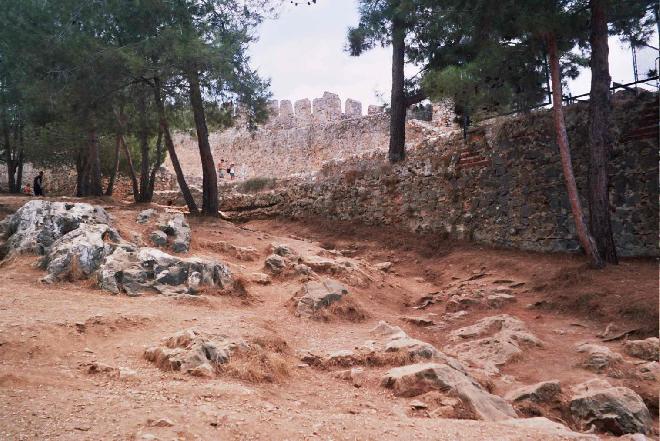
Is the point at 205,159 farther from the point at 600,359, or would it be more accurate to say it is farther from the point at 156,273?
the point at 600,359

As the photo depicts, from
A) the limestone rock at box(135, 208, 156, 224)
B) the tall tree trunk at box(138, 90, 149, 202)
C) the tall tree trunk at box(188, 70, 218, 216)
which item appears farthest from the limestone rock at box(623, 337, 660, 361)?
the tall tree trunk at box(138, 90, 149, 202)

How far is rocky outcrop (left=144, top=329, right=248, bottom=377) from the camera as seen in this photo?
187 inches

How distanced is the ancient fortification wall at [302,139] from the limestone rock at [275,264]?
16.3 m

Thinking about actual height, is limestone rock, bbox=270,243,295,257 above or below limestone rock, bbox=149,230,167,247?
below

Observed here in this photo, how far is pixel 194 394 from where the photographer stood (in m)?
4.18

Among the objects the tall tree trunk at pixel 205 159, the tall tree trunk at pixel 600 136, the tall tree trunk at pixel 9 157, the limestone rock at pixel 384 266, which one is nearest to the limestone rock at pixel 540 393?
the tall tree trunk at pixel 600 136

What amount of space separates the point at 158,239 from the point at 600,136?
772 cm

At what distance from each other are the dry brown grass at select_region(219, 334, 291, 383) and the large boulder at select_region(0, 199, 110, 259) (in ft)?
15.2

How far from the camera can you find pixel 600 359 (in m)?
5.84

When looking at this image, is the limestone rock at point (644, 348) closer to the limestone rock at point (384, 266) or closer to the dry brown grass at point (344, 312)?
the dry brown grass at point (344, 312)

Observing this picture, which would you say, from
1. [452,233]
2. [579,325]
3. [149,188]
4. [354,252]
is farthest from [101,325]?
[149,188]

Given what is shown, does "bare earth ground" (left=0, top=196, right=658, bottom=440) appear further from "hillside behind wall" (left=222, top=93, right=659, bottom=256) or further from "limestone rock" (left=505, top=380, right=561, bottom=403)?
"hillside behind wall" (left=222, top=93, right=659, bottom=256)

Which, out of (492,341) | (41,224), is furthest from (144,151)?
(492,341)

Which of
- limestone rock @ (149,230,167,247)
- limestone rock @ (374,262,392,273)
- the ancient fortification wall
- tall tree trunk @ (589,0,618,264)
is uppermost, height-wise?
the ancient fortification wall
